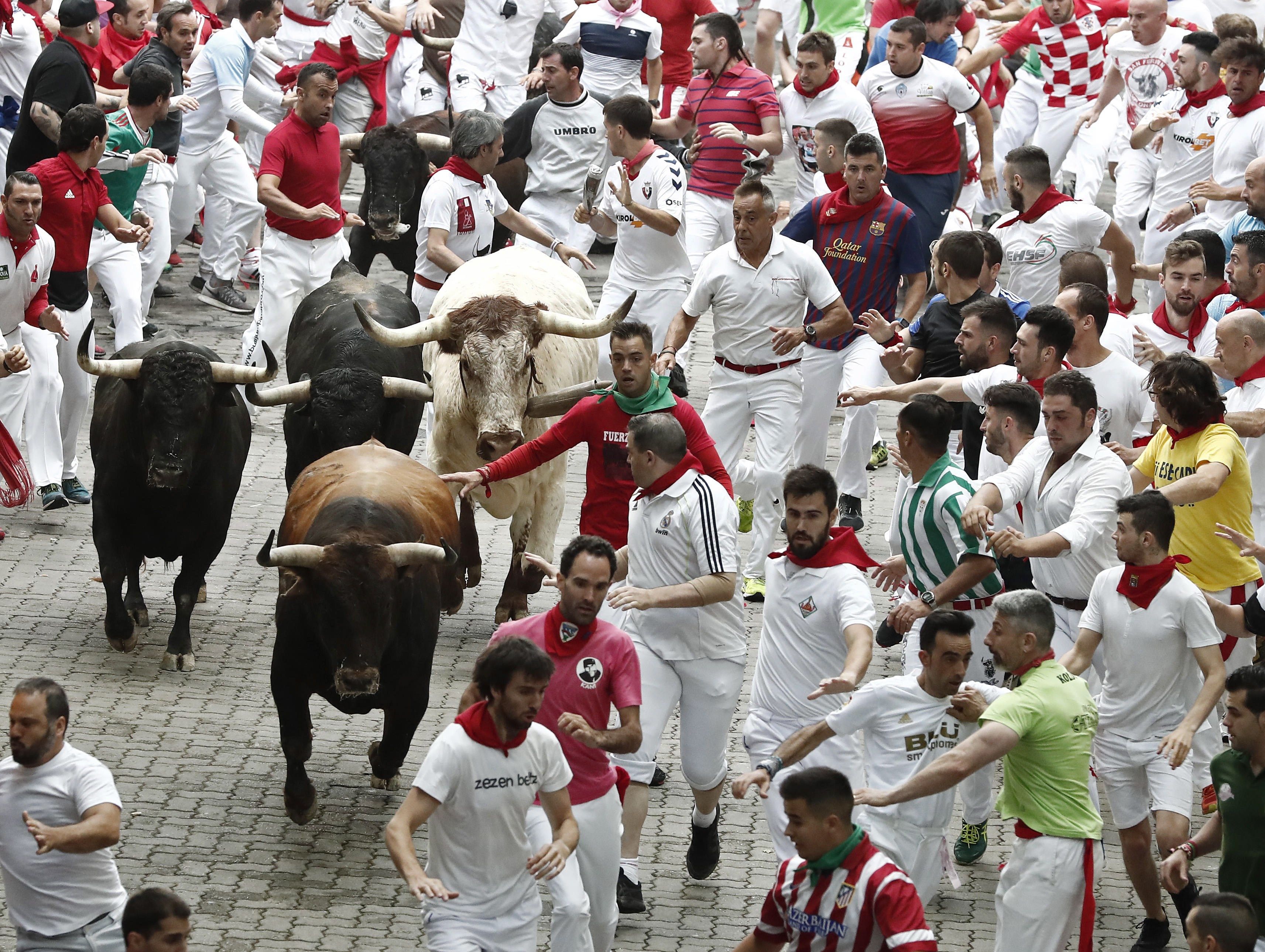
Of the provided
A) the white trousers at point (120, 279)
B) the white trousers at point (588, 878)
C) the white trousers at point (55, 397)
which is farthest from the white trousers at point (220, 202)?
the white trousers at point (588, 878)

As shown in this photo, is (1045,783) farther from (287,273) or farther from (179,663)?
(287,273)

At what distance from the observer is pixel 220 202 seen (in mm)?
15008

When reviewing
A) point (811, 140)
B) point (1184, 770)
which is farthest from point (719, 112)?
point (1184, 770)

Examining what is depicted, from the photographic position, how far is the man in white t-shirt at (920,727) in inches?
260

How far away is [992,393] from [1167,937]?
8.14ft

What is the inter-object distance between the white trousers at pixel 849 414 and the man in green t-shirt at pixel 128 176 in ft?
15.3

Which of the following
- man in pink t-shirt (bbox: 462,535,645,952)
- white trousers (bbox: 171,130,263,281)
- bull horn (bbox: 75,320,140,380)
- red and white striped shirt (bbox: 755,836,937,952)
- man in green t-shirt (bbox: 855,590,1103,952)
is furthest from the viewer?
white trousers (bbox: 171,130,263,281)

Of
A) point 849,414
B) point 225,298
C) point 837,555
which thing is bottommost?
point 225,298

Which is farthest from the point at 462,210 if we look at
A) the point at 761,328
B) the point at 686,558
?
the point at 686,558

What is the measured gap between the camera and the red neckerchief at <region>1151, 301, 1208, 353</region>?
32.1 feet

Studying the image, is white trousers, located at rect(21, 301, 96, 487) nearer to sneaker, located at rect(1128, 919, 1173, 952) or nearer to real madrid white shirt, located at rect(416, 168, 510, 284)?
real madrid white shirt, located at rect(416, 168, 510, 284)

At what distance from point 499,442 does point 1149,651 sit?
3.82m

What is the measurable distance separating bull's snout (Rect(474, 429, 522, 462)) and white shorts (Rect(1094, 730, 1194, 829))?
3.64m

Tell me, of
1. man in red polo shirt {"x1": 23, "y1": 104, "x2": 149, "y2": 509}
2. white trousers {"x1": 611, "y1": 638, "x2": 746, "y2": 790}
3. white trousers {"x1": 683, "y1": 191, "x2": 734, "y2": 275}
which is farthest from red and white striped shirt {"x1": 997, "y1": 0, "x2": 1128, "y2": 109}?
white trousers {"x1": 611, "y1": 638, "x2": 746, "y2": 790}
